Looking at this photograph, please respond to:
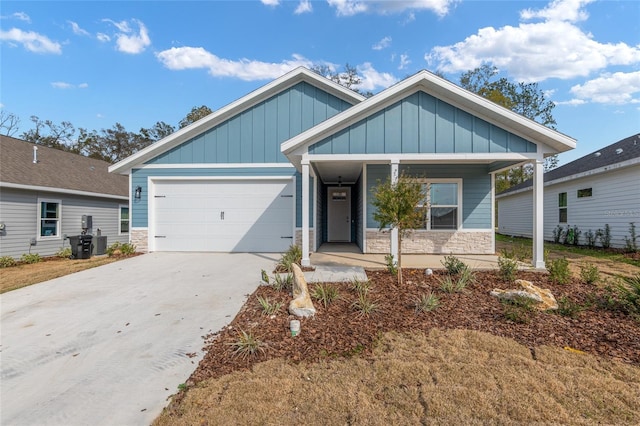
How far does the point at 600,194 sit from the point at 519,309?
10.4 m

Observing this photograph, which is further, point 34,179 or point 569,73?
point 569,73

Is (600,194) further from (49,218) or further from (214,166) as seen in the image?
(49,218)

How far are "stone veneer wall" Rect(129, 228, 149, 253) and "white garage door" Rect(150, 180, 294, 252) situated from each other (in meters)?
0.20

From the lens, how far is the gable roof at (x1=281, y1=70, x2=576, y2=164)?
615cm

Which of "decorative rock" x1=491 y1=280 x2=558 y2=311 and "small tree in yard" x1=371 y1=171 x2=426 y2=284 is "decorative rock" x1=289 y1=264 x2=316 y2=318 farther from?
"decorative rock" x1=491 y1=280 x2=558 y2=311

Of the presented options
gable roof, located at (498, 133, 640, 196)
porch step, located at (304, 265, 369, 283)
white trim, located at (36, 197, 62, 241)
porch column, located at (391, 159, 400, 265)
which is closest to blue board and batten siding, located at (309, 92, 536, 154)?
porch column, located at (391, 159, 400, 265)

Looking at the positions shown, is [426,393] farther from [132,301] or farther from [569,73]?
[569,73]

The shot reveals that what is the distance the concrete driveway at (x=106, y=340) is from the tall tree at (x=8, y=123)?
3137 centimetres

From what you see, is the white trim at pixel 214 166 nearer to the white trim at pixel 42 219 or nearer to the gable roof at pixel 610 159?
the white trim at pixel 42 219

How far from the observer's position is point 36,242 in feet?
32.2

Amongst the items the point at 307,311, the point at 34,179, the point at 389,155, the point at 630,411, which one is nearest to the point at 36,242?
the point at 34,179

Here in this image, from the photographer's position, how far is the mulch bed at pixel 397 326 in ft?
10.0

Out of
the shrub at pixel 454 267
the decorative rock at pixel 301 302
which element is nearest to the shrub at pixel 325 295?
the decorative rock at pixel 301 302

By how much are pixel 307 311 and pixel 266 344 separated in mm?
865
